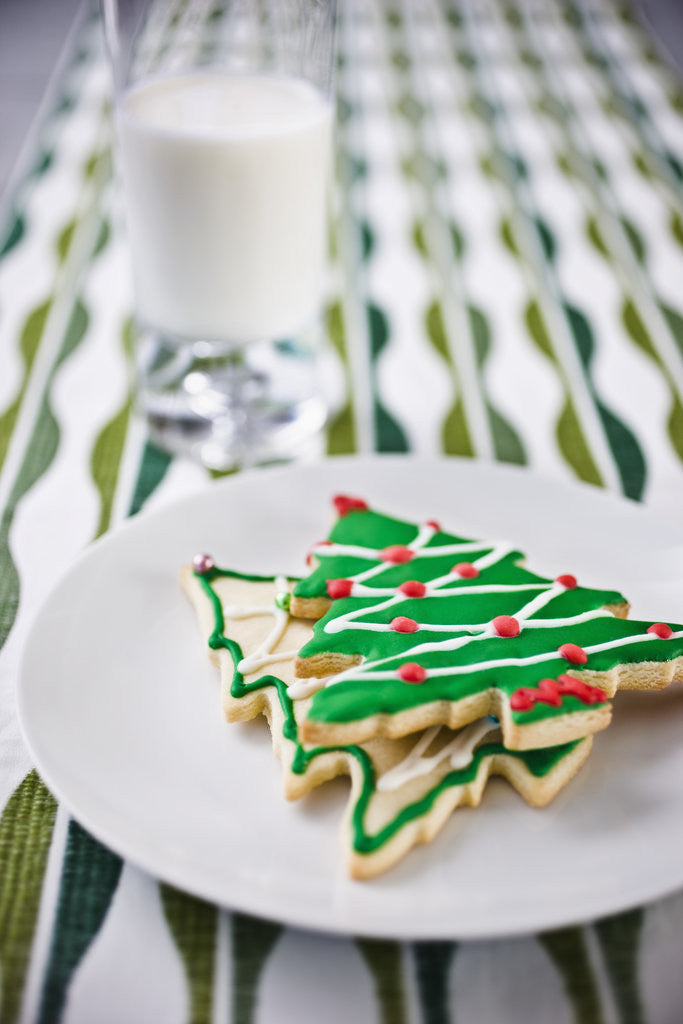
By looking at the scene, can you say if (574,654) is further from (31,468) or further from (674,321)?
(674,321)

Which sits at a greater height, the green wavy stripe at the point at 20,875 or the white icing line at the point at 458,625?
the white icing line at the point at 458,625

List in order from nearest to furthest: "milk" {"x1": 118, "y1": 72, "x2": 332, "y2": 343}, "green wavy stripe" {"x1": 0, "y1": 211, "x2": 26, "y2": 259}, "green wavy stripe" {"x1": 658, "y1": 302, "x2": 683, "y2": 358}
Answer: "milk" {"x1": 118, "y1": 72, "x2": 332, "y2": 343} < "green wavy stripe" {"x1": 658, "y1": 302, "x2": 683, "y2": 358} < "green wavy stripe" {"x1": 0, "y1": 211, "x2": 26, "y2": 259}

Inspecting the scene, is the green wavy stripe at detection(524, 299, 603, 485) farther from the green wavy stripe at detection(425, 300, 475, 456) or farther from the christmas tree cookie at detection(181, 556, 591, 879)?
the christmas tree cookie at detection(181, 556, 591, 879)

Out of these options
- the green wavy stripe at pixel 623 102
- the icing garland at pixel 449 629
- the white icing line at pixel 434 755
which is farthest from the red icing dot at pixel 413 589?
the green wavy stripe at pixel 623 102

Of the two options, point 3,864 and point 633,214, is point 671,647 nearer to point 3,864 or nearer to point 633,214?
point 3,864

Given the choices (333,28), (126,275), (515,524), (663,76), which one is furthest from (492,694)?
(663,76)

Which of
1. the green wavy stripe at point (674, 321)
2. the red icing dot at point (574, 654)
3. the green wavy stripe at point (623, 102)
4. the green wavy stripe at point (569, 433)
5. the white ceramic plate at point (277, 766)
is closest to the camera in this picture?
the white ceramic plate at point (277, 766)

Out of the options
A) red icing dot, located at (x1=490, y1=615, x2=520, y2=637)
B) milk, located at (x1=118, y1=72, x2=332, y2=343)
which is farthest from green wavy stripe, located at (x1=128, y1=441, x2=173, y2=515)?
red icing dot, located at (x1=490, y1=615, x2=520, y2=637)

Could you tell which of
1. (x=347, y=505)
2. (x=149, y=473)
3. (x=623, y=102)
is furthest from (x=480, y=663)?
(x=623, y=102)

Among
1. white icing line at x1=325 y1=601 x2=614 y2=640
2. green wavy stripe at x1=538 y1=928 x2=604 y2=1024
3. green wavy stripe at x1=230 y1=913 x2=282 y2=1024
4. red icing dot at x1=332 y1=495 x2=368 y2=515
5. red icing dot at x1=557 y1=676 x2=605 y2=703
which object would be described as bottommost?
green wavy stripe at x1=538 y1=928 x2=604 y2=1024

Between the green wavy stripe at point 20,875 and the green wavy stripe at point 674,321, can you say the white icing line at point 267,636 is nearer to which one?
the green wavy stripe at point 20,875
